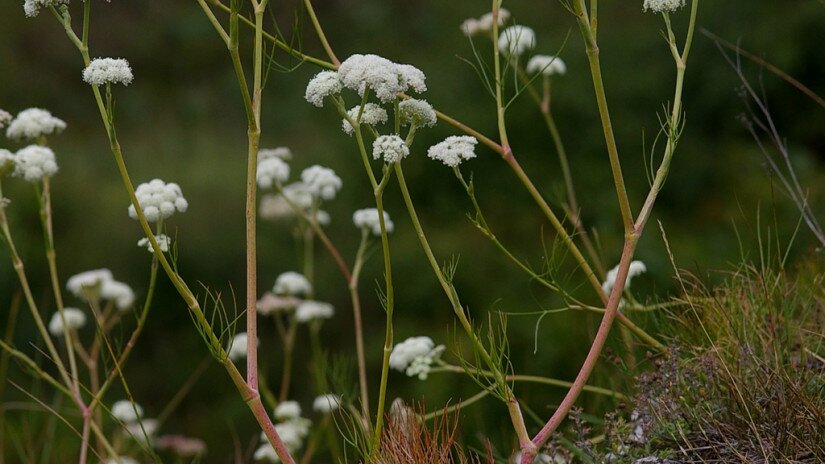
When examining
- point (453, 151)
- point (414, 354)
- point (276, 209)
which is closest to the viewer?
point (453, 151)

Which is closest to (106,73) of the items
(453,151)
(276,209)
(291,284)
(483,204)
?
(453,151)

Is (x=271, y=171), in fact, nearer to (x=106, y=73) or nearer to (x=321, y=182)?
(x=321, y=182)

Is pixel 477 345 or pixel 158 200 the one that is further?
pixel 158 200

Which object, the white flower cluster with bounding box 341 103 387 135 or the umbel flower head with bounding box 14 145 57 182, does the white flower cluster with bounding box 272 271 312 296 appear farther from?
the white flower cluster with bounding box 341 103 387 135

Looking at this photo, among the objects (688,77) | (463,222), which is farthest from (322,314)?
(688,77)

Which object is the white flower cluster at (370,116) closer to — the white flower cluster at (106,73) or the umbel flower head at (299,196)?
the white flower cluster at (106,73)

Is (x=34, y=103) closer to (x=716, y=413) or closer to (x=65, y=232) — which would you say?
(x=65, y=232)
